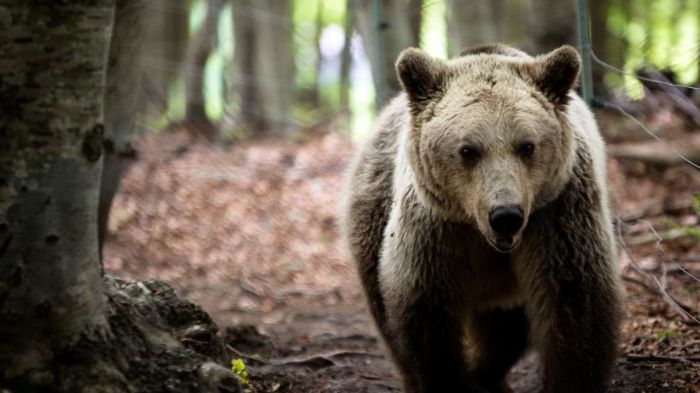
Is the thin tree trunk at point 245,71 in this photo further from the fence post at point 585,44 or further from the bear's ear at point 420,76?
the bear's ear at point 420,76

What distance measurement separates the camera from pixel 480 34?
9492mm

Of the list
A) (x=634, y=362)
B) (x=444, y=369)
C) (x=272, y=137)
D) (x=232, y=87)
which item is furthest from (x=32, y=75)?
(x=232, y=87)

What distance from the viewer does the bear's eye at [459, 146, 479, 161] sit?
12.2ft

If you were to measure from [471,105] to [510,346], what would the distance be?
6.51 feet

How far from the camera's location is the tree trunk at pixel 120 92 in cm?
523

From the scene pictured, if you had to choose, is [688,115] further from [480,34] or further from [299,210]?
[299,210]

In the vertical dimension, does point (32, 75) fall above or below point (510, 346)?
above

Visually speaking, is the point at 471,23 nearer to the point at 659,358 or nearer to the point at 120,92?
the point at 120,92

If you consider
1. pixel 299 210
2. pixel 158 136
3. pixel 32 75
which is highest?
pixel 32 75

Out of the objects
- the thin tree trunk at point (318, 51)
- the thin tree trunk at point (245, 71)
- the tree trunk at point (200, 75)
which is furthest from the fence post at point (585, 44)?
the thin tree trunk at point (318, 51)

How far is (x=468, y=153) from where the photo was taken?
375 centimetres

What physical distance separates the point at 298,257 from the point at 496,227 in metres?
6.56

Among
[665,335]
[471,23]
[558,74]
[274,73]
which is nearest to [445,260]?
[558,74]

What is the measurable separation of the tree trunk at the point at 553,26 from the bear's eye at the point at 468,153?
6318 mm
